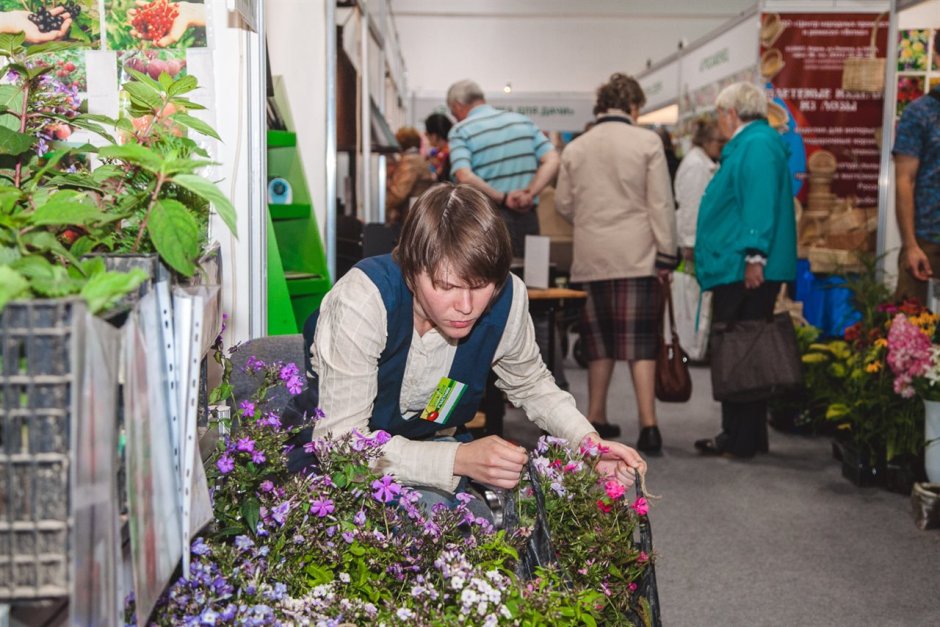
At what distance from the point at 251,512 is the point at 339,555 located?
4.7 inches

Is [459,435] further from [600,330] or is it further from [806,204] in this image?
[806,204]

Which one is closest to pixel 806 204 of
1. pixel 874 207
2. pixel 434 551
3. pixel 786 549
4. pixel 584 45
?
pixel 874 207

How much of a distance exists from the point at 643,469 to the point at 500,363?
0.43 m

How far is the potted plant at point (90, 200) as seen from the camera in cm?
82

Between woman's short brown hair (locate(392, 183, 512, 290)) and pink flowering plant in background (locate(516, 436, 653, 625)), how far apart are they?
10.8 inches

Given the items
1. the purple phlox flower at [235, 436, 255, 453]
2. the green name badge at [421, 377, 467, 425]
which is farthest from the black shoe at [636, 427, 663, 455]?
the purple phlox flower at [235, 436, 255, 453]

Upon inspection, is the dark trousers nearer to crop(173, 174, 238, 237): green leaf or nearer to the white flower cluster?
the white flower cluster

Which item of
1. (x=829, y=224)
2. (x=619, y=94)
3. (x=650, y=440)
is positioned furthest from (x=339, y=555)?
(x=829, y=224)

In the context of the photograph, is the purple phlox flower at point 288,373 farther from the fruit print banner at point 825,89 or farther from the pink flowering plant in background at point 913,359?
the fruit print banner at point 825,89

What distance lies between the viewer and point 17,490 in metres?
0.74

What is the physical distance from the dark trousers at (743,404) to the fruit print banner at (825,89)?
1.67m

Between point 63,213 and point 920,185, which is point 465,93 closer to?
point 920,185

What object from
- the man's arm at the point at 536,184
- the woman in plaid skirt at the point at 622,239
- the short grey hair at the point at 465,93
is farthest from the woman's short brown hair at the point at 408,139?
the woman in plaid skirt at the point at 622,239

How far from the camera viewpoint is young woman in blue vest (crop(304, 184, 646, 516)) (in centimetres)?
148
